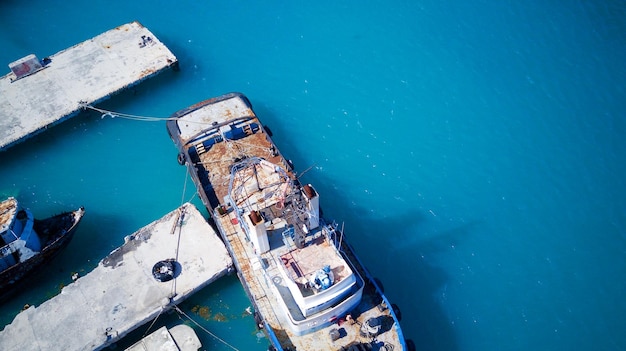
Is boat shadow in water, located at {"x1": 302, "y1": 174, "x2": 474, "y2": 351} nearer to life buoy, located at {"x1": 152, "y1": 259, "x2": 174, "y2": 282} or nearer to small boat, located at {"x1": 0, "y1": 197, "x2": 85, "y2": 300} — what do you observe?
life buoy, located at {"x1": 152, "y1": 259, "x2": 174, "y2": 282}

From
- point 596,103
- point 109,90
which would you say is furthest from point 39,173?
point 596,103

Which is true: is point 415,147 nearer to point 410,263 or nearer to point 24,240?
point 410,263

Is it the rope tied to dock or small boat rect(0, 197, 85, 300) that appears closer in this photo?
small boat rect(0, 197, 85, 300)

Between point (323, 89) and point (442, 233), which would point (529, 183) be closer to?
point (442, 233)

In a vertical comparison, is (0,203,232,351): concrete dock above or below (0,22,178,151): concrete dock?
below

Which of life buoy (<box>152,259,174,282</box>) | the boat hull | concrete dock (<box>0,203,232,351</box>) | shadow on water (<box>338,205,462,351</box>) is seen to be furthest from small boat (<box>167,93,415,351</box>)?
the boat hull

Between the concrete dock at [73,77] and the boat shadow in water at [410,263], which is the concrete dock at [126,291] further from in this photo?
the concrete dock at [73,77]

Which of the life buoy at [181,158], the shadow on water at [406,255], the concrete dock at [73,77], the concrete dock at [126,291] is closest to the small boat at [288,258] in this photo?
the life buoy at [181,158]
